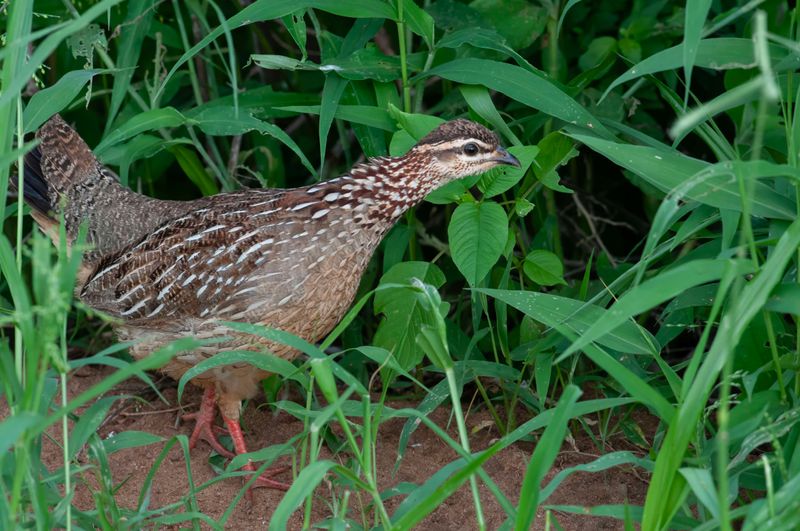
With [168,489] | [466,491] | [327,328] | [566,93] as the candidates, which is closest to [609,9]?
[566,93]

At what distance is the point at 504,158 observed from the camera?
3.90m

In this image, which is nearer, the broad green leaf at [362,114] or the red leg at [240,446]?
the broad green leaf at [362,114]

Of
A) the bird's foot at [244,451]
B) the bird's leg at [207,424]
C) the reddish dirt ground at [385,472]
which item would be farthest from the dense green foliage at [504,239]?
the bird's leg at [207,424]

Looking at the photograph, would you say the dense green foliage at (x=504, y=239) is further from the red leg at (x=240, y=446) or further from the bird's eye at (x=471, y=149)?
the red leg at (x=240, y=446)

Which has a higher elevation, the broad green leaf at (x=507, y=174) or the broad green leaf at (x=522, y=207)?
the broad green leaf at (x=507, y=174)

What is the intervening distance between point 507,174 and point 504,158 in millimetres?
105

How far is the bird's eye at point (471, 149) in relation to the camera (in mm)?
3908

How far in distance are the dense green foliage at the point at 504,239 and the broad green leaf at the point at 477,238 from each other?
0.04ft

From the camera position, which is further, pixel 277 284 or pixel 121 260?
pixel 121 260

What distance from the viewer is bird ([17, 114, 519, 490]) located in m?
3.95

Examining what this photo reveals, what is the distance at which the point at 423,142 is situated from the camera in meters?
3.97

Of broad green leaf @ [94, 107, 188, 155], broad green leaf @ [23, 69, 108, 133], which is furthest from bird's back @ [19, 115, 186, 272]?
broad green leaf @ [23, 69, 108, 133]

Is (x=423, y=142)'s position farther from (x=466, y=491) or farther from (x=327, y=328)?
(x=466, y=491)

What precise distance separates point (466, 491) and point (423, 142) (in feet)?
4.29
